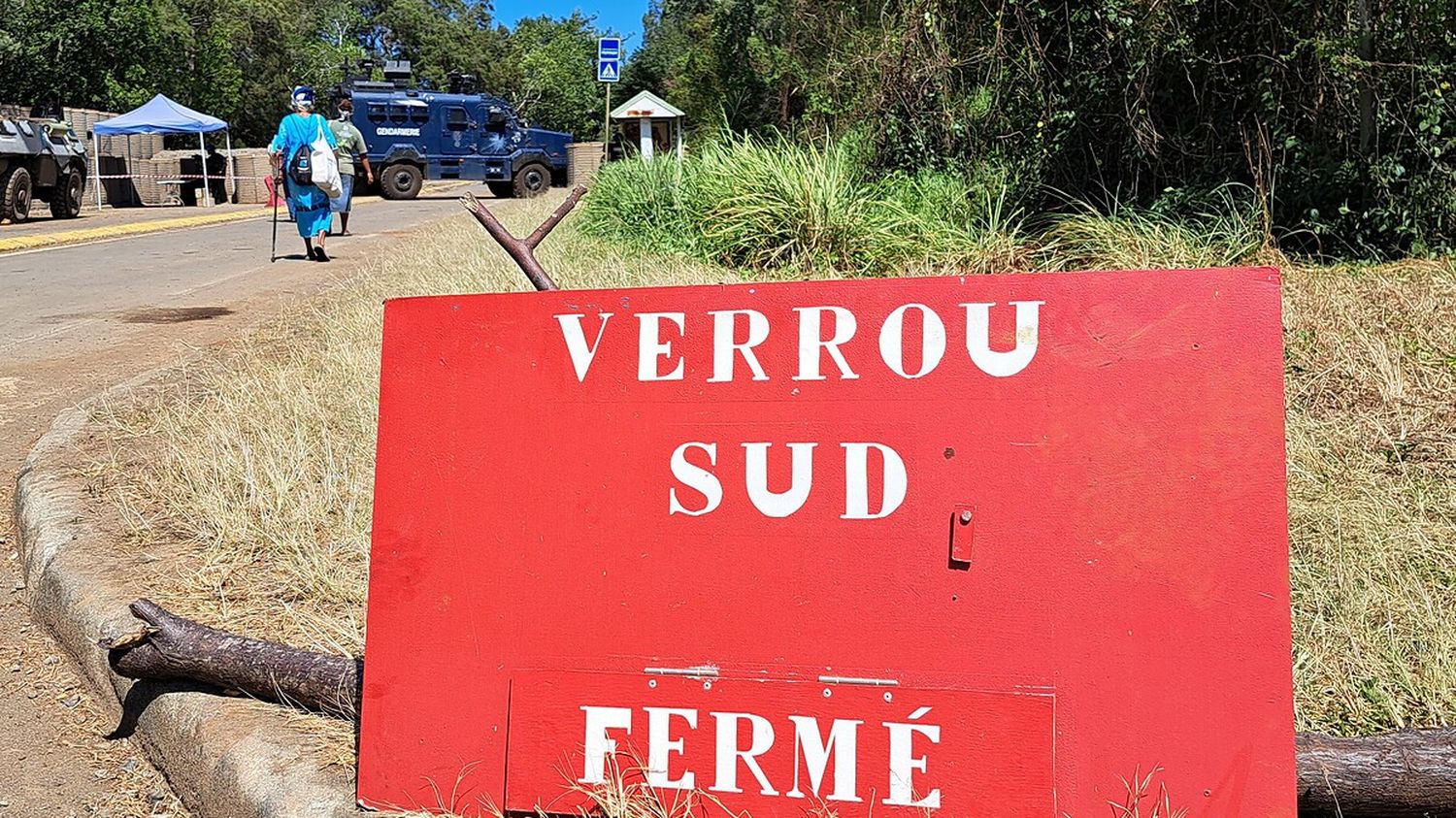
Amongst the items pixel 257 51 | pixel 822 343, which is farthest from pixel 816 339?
pixel 257 51

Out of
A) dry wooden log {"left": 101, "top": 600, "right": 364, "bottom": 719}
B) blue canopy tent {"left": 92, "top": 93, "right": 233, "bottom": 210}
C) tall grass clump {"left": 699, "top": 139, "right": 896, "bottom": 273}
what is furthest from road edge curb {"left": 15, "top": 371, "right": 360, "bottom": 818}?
blue canopy tent {"left": 92, "top": 93, "right": 233, "bottom": 210}

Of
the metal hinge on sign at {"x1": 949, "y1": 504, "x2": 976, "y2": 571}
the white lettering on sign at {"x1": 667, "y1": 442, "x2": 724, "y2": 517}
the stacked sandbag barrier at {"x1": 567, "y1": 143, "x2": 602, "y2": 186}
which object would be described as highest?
the stacked sandbag barrier at {"x1": 567, "y1": 143, "x2": 602, "y2": 186}

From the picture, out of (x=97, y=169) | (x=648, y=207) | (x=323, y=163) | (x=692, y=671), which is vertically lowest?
(x=692, y=671)

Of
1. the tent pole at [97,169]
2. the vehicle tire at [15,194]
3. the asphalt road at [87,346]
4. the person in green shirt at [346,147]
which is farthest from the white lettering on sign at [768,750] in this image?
the tent pole at [97,169]

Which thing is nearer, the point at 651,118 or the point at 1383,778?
the point at 1383,778

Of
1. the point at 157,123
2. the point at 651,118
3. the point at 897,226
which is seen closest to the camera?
the point at 897,226

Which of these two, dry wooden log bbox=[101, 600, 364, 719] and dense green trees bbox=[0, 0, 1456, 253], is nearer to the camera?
dry wooden log bbox=[101, 600, 364, 719]

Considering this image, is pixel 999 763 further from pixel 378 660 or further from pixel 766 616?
pixel 378 660

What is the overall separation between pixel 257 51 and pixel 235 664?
5810cm

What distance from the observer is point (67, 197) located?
2173 centimetres

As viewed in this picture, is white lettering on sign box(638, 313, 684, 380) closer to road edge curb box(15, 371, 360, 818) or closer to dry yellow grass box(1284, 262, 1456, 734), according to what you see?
road edge curb box(15, 371, 360, 818)

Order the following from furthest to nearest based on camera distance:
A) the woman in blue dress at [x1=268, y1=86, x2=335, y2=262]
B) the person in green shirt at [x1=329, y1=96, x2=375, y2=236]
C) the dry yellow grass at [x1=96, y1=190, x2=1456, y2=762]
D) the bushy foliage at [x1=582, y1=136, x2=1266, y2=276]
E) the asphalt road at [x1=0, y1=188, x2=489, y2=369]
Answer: the person in green shirt at [x1=329, y1=96, x2=375, y2=236] → the woman in blue dress at [x1=268, y1=86, x2=335, y2=262] → the asphalt road at [x1=0, y1=188, x2=489, y2=369] → the bushy foliage at [x1=582, y1=136, x2=1266, y2=276] → the dry yellow grass at [x1=96, y1=190, x2=1456, y2=762]

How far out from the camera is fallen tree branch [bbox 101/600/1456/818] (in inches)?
87.6

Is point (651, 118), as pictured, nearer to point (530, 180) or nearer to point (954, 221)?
point (954, 221)
